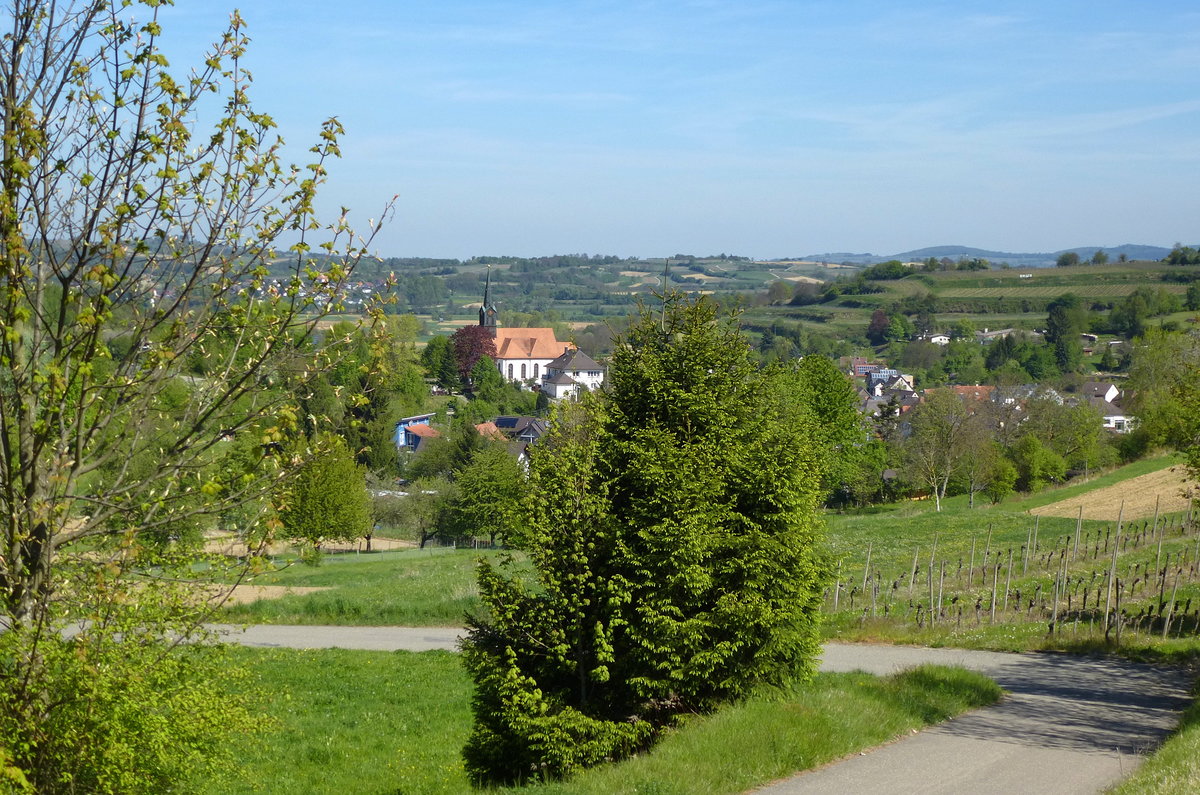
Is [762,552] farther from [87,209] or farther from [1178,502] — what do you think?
[1178,502]

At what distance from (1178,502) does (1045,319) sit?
155 metres

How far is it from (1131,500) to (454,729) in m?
35.1

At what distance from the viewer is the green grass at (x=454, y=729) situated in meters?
10.4

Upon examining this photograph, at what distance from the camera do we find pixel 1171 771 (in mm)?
9117

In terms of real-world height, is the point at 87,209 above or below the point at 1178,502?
above

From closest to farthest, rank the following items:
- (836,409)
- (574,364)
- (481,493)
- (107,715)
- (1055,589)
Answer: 1. (107,715)
2. (1055,589)
3. (481,493)
4. (836,409)
5. (574,364)

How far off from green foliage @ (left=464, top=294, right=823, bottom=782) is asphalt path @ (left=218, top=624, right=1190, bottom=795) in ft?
4.24

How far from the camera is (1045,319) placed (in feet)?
605

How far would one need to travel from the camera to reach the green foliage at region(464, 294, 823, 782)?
12.0 metres

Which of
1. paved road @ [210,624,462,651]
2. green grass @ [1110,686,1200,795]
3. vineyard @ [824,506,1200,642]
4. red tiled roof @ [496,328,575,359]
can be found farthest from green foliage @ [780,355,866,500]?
red tiled roof @ [496,328,575,359]

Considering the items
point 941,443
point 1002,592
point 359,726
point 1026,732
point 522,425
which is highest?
point 1026,732

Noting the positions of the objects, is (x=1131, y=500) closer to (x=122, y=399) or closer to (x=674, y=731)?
(x=674, y=731)

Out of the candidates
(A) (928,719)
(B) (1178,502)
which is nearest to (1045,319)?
(B) (1178,502)

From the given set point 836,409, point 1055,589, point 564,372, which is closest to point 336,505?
point 836,409
